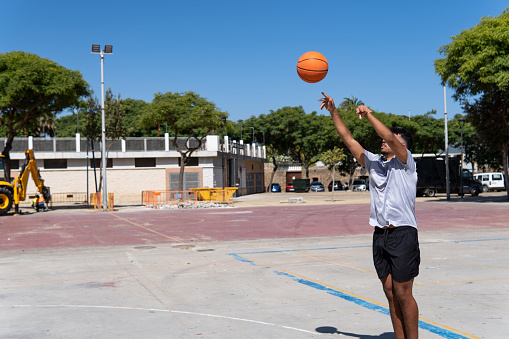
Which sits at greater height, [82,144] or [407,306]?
[82,144]

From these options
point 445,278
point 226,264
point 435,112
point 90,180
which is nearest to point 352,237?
point 226,264

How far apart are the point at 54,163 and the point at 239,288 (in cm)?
4587

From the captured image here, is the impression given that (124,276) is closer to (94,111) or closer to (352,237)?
(352,237)

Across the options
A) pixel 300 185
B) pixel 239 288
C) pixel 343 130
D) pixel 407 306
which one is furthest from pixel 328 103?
pixel 300 185

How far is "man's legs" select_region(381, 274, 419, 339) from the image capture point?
14.6ft

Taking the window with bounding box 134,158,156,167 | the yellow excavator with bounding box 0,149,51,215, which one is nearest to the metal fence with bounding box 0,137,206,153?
the window with bounding box 134,158,156,167

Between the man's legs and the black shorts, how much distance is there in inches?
3.1

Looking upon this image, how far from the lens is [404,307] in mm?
4461

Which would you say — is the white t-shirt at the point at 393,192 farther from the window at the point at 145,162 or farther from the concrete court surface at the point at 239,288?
the window at the point at 145,162

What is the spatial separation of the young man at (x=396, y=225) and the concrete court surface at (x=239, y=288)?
3.34ft

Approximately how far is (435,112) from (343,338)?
80.0 metres

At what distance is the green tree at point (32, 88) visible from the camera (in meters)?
33.4

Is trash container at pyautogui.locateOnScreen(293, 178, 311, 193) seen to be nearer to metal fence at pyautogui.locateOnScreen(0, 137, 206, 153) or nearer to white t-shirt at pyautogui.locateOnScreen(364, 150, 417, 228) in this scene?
metal fence at pyautogui.locateOnScreen(0, 137, 206, 153)

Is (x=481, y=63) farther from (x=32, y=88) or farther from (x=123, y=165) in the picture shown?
(x=123, y=165)
